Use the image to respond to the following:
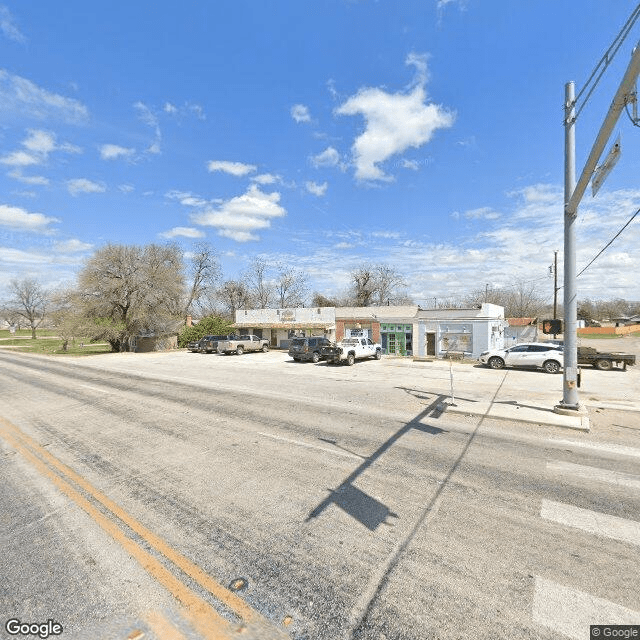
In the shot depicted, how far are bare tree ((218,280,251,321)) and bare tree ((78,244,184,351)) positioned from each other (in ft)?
98.1

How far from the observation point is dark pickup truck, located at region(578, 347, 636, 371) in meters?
19.8

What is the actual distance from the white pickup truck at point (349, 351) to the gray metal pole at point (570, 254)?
14.3 metres

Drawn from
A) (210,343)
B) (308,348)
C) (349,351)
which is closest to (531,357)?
(349,351)

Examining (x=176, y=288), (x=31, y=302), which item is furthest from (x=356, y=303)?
(x=31, y=302)

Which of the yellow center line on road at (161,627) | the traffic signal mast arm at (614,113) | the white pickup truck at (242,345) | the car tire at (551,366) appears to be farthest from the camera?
the white pickup truck at (242,345)

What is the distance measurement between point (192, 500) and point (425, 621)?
3.30 meters

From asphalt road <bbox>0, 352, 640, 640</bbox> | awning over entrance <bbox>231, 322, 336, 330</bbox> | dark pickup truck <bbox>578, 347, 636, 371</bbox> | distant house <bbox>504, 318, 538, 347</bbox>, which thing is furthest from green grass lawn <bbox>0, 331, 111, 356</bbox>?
distant house <bbox>504, 318, 538, 347</bbox>

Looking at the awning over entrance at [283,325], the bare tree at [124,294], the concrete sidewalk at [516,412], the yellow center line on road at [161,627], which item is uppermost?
the bare tree at [124,294]

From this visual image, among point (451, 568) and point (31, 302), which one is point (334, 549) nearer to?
point (451, 568)

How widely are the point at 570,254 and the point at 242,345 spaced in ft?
90.4

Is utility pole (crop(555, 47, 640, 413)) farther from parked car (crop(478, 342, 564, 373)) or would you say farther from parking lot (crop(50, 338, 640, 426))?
parked car (crop(478, 342, 564, 373))

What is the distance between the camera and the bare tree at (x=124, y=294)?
37531mm

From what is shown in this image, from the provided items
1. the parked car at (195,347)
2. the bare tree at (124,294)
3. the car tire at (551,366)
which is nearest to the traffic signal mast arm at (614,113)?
the car tire at (551,366)

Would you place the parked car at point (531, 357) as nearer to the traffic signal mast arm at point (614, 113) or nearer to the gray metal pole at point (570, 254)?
the gray metal pole at point (570, 254)
